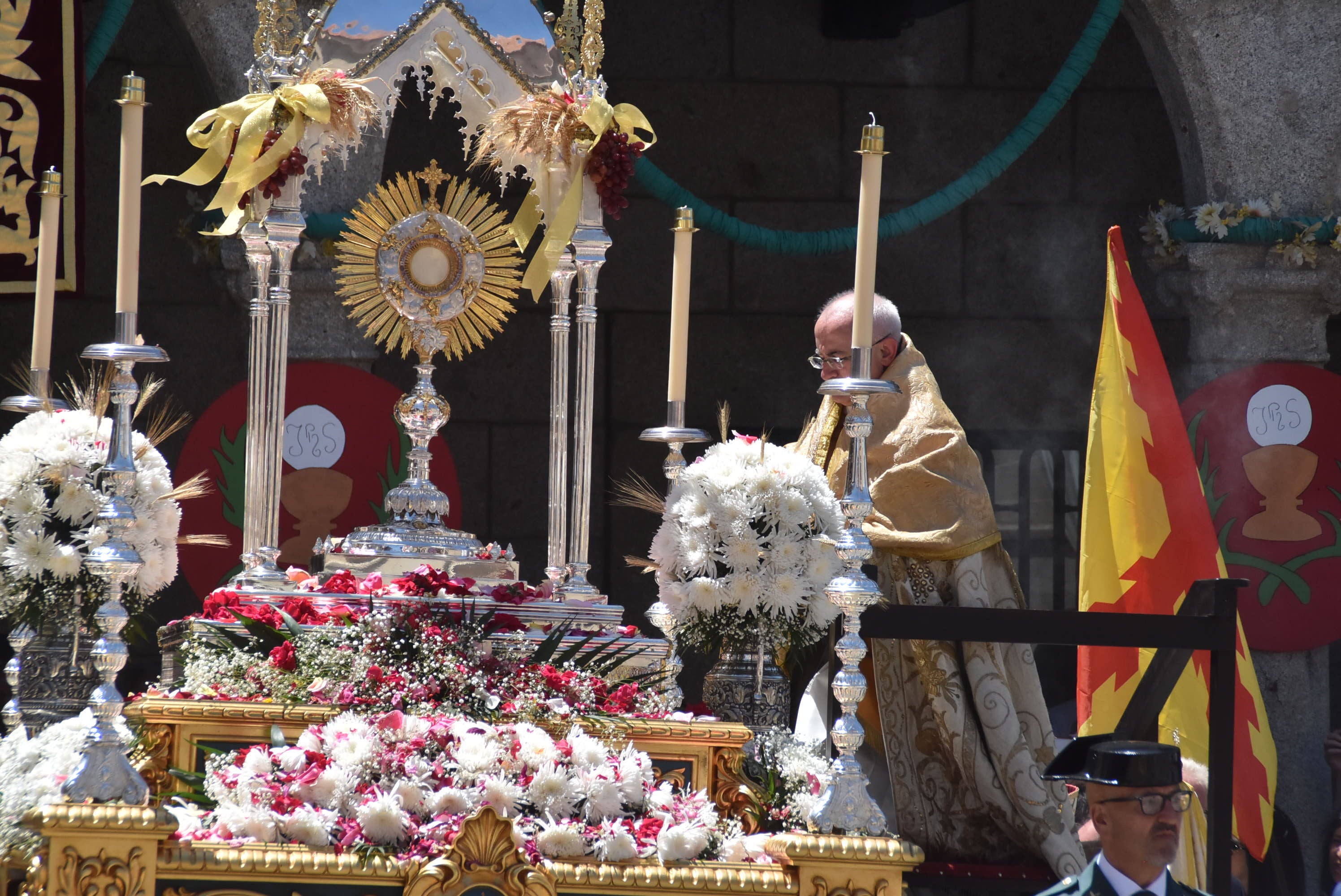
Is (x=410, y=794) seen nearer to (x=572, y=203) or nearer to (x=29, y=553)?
(x=29, y=553)

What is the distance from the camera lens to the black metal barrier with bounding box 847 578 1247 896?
3.80m

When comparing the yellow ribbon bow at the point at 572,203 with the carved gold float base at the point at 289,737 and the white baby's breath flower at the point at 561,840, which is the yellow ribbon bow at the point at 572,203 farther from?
the white baby's breath flower at the point at 561,840

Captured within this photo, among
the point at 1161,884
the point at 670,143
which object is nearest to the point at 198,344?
the point at 670,143

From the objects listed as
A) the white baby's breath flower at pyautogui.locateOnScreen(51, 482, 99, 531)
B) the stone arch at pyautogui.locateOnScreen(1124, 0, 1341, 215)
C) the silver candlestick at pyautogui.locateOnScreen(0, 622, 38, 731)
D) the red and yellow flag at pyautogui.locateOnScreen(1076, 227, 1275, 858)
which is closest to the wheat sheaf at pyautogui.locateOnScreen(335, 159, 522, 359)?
the white baby's breath flower at pyautogui.locateOnScreen(51, 482, 99, 531)

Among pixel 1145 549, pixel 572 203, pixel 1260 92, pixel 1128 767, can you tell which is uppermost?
pixel 1260 92

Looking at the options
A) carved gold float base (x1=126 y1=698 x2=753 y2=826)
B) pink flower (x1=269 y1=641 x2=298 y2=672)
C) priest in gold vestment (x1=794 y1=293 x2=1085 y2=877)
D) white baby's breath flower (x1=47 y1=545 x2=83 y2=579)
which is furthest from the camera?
priest in gold vestment (x1=794 y1=293 x2=1085 y2=877)

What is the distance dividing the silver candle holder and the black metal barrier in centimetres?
42

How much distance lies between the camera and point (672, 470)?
12.6 ft

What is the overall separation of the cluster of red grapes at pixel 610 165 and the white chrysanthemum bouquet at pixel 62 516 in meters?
1.15

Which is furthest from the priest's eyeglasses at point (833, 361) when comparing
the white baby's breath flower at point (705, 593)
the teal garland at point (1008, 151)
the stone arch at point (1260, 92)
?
the stone arch at point (1260, 92)

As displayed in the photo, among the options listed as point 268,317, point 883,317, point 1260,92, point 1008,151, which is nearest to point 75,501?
point 268,317

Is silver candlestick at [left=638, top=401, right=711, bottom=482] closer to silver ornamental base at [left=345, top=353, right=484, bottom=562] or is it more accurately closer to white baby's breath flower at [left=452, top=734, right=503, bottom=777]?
silver ornamental base at [left=345, top=353, right=484, bottom=562]

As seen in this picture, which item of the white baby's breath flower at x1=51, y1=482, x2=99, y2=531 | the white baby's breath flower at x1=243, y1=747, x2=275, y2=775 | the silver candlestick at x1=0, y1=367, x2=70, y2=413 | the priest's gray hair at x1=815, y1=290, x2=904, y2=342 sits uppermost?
the priest's gray hair at x1=815, y1=290, x2=904, y2=342

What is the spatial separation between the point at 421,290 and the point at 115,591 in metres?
1.17
